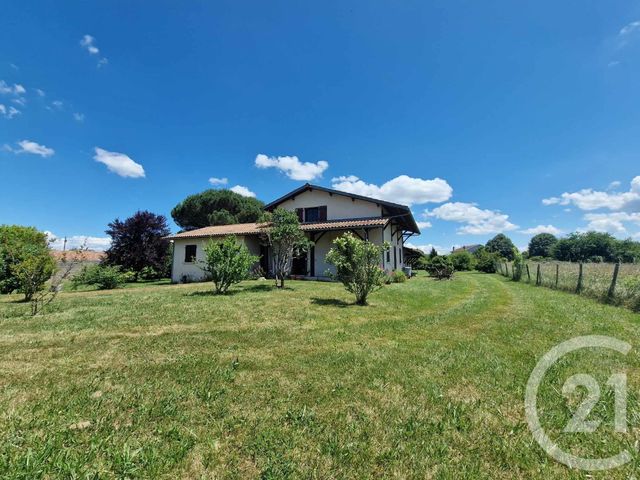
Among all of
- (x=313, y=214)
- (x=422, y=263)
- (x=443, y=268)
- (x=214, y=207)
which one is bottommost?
(x=443, y=268)

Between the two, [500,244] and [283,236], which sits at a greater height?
[500,244]

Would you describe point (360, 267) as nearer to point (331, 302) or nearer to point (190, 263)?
→ point (331, 302)

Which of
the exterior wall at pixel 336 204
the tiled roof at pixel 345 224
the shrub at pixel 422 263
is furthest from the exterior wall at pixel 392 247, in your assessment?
the shrub at pixel 422 263

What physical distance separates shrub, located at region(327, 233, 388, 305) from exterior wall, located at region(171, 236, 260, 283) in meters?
11.2

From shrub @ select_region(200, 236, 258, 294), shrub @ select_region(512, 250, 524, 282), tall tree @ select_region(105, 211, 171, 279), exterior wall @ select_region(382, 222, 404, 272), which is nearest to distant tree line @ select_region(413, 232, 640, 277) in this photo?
exterior wall @ select_region(382, 222, 404, 272)

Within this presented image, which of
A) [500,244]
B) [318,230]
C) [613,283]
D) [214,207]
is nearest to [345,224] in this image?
[318,230]

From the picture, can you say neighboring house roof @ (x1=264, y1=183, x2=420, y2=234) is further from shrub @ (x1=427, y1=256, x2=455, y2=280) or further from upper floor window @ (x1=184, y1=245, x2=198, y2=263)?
upper floor window @ (x1=184, y1=245, x2=198, y2=263)

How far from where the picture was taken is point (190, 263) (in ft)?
66.1

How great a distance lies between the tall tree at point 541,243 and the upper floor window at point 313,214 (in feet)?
279

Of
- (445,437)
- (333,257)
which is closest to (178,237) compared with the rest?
(333,257)

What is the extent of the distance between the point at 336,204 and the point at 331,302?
37.7ft

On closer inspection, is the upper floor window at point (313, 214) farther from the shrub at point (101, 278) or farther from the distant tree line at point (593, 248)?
the distant tree line at point (593, 248)

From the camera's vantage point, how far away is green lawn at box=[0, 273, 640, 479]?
2.20 m

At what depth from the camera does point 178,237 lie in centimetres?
2050
